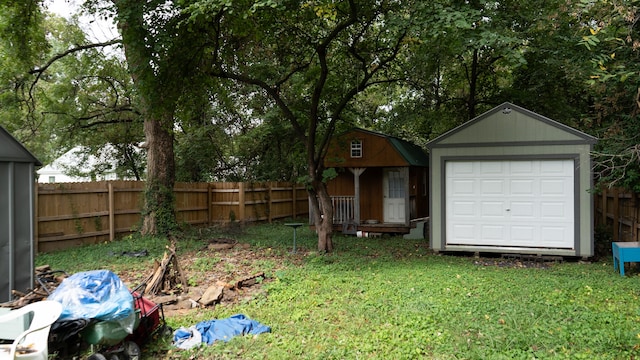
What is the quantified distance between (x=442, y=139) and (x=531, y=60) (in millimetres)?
5785

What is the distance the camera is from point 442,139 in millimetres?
10844

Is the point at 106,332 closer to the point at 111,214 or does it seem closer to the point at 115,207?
the point at 111,214

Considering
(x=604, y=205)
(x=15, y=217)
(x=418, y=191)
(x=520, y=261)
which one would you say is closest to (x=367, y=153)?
(x=418, y=191)

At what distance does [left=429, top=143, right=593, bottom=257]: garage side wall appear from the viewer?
969 cm

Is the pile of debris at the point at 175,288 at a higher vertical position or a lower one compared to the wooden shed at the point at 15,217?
lower

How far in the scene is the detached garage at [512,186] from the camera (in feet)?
32.2

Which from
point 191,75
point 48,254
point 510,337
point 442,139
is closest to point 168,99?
point 191,75

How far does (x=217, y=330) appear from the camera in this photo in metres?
5.05

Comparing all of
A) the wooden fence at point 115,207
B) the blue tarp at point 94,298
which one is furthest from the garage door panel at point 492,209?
the wooden fence at point 115,207

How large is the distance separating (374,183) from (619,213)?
24.5 feet

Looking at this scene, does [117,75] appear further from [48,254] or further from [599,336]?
[599,336]

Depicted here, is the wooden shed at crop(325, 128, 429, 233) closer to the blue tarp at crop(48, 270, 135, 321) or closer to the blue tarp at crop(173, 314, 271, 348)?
the blue tarp at crop(173, 314, 271, 348)

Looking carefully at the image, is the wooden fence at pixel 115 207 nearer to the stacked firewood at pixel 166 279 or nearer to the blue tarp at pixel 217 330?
the stacked firewood at pixel 166 279

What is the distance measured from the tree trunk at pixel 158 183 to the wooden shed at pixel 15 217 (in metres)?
6.80
